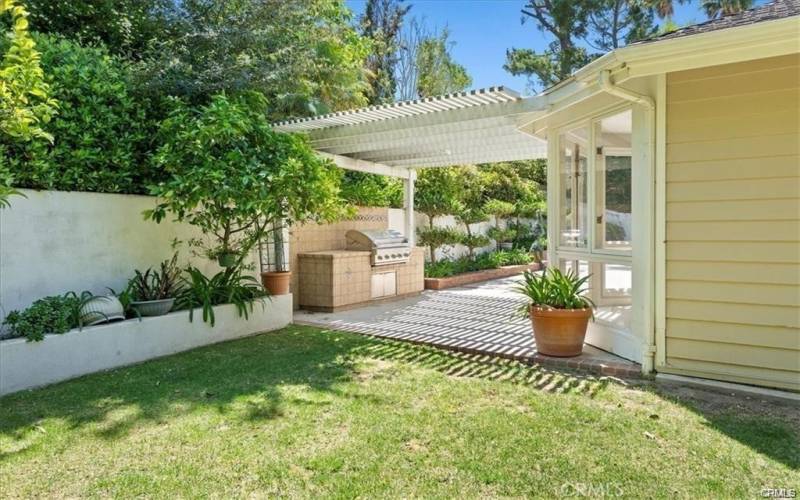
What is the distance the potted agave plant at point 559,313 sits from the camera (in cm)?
543

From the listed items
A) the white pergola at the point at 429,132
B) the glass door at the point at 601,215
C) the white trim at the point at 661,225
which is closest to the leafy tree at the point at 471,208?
the white pergola at the point at 429,132

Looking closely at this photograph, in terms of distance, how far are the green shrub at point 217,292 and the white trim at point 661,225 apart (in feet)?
16.5

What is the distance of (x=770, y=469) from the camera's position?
10.0ft

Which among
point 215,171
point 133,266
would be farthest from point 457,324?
point 133,266

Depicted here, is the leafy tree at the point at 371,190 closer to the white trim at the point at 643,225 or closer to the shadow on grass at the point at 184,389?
the shadow on grass at the point at 184,389

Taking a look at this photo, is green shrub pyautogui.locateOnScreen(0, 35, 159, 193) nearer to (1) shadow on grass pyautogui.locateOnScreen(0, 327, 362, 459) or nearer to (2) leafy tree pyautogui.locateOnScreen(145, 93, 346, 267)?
(2) leafy tree pyautogui.locateOnScreen(145, 93, 346, 267)

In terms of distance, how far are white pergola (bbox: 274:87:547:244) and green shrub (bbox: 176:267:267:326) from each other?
2.47 m

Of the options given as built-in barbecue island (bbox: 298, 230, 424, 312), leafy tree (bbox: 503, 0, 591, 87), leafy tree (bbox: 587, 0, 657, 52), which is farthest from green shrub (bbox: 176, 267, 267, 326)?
leafy tree (bbox: 587, 0, 657, 52)

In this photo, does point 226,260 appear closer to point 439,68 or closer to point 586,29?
point 586,29

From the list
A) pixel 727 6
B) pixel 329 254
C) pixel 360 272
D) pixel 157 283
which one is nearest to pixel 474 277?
pixel 360 272

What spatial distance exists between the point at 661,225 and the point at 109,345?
18.9 feet

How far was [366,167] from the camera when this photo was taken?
10375mm

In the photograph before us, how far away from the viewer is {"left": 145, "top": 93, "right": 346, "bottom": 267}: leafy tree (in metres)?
5.93

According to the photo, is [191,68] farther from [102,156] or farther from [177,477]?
[177,477]
